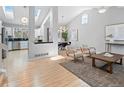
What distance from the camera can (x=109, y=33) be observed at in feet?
24.6

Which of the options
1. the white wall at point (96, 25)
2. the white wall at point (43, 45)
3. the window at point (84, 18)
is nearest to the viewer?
the white wall at point (43, 45)

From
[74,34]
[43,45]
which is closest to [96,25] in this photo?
[74,34]

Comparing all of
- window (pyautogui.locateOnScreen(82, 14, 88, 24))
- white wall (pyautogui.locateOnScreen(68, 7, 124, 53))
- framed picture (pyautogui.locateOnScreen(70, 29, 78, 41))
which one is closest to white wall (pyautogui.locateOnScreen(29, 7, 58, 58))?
white wall (pyautogui.locateOnScreen(68, 7, 124, 53))

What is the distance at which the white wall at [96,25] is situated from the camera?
716 cm

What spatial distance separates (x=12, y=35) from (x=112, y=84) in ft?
30.4

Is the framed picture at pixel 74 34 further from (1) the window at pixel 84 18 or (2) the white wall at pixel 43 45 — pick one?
(2) the white wall at pixel 43 45

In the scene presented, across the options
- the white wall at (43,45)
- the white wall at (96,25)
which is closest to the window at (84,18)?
the white wall at (96,25)

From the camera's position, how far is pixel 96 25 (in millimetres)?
8570

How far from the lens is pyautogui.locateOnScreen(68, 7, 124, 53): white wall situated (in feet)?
23.5

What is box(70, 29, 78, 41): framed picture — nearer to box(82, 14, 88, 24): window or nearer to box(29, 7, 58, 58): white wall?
box(82, 14, 88, 24): window

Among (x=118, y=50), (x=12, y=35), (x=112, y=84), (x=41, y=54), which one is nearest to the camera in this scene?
(x=112, y=84)

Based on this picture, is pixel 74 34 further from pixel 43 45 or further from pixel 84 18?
pixel 43 45
